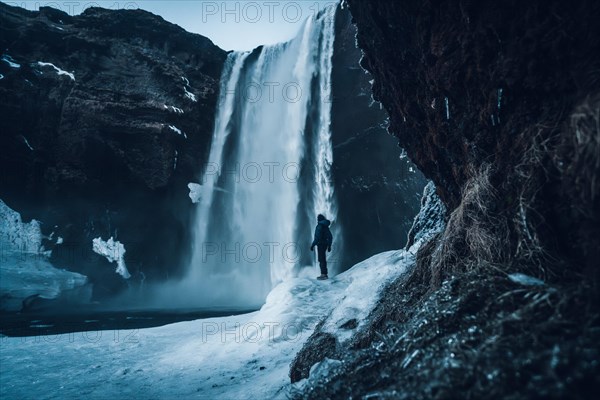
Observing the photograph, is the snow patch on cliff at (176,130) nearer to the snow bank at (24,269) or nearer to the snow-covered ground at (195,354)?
the snow bank at (24,269)

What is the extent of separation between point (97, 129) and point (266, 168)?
10100 millimetres

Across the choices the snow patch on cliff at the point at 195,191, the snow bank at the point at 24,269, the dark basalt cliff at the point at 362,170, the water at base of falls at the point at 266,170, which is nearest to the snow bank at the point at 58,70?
the snow bank at the point at 24,269

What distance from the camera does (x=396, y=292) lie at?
3172mm

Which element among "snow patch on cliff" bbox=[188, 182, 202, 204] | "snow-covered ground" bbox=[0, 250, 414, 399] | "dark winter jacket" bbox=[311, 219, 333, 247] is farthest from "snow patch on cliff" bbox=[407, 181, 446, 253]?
"snow patch on cliff" bbox=[188, 182, 202, 204]

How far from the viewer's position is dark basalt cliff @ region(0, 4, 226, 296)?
17.5 meters

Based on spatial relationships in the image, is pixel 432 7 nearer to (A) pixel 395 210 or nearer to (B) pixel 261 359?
(B) pixel 261 359

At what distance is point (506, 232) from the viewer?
80.0 inches

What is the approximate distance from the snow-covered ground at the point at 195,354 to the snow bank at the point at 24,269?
12162mm

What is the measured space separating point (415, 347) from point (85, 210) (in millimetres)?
21833

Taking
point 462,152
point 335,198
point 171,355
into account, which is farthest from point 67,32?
point 462,152

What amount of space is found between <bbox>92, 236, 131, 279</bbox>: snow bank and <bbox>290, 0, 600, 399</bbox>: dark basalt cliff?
64.0 ft

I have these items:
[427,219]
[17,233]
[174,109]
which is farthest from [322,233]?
[17,233]

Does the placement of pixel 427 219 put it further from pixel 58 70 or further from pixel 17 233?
pixel 58 70

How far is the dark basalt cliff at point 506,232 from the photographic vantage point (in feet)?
4.13
